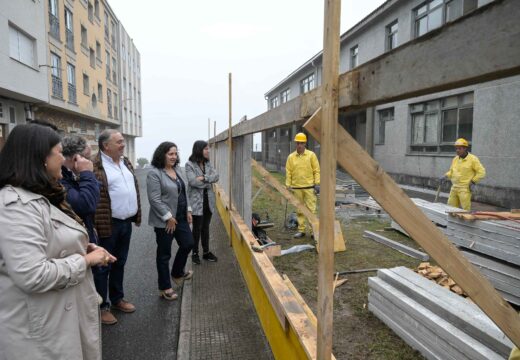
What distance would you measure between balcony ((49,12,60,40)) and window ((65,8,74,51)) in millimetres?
1395

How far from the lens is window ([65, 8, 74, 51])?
65.0ft

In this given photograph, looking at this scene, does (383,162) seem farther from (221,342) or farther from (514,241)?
(221,342)

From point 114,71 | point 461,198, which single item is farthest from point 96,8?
point 461,198

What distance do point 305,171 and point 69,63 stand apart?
723 inches

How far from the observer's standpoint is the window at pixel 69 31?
19825 millimetres

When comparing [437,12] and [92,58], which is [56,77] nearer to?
[92,58]

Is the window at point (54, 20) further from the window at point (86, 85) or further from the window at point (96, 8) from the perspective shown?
the window at point (96, 8)

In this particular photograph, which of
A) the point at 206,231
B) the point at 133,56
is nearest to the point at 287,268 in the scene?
the point at 206,231

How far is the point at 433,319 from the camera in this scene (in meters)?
2.95

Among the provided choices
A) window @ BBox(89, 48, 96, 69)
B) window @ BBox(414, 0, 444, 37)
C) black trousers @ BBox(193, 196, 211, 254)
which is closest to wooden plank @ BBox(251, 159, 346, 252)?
black trousers @ BBox(193, 196, 211, 254)

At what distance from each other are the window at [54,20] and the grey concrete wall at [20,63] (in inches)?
45.6

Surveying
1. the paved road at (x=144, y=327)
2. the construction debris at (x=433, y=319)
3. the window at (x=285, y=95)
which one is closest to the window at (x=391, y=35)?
the window at (x=285, y=95)

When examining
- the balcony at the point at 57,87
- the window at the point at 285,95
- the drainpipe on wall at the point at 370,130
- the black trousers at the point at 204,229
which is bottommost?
the black trousers at the point at 204,229

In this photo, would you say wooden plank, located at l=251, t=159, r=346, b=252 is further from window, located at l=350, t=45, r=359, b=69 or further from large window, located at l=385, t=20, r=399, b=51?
window, located at l=350, t=45, r=359, b=69
